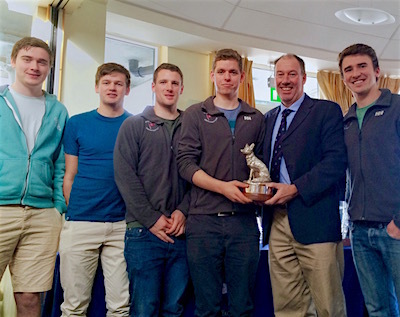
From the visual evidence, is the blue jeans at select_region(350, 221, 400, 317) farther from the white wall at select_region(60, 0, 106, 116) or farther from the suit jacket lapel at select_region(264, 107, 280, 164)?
the white wall at select_region(60, 0, 106, 116)

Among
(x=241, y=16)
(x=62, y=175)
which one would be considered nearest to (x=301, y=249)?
(x=62, y=175)

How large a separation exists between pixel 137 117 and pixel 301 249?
3.48 feet

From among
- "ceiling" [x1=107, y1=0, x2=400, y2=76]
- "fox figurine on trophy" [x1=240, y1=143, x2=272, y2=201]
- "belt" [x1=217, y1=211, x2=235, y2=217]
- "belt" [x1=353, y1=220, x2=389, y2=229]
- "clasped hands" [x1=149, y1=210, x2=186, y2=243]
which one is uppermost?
"ceiling" [x1=107, y1=0, x2=400, y2=76]

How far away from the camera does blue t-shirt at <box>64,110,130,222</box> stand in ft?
6.55

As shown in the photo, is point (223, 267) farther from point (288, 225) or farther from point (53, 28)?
point (53, 28)

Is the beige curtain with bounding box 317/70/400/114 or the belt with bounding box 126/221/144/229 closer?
the belt with bounding box 126/221/144/229

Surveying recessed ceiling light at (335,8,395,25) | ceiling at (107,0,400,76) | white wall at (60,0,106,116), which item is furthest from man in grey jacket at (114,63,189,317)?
recessed ceiling light at (335,8,395,25)

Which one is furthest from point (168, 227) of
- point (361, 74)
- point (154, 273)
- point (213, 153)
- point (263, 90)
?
point (263, 90)

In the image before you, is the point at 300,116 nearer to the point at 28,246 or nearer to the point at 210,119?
the point at 210,119

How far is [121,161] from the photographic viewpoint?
192cm

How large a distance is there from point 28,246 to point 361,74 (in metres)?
1.90

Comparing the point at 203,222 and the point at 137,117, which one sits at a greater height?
the point at 137,117

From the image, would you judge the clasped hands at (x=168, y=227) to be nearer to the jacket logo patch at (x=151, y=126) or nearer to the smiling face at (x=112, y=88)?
the jacket logo patch at (x=151, y=126)

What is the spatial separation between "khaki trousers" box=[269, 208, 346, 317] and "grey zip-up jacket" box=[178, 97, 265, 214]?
23 cm
